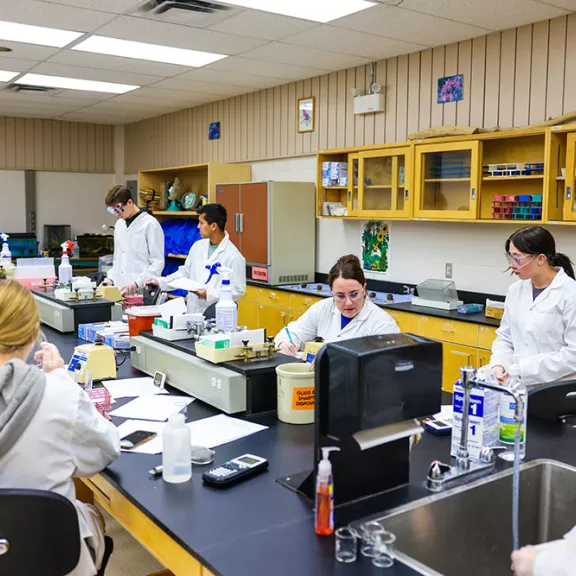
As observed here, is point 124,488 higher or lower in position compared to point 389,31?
lower

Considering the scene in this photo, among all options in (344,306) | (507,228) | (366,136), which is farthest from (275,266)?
(344,306)

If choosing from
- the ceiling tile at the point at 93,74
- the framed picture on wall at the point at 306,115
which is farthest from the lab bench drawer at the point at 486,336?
the ceiling tile at the point at 93,74

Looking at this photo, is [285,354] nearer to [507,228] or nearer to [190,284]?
[190,284]

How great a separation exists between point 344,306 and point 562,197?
1826mm

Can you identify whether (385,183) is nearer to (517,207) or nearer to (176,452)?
(517,207)

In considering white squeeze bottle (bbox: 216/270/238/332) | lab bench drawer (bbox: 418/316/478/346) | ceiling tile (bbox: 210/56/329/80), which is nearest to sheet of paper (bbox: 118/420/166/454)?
white squeeze bottle (bbox: 216/270/238/332)

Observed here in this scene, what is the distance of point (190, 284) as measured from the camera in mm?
3455

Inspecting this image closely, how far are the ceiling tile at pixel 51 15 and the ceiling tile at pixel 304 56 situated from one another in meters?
1.27

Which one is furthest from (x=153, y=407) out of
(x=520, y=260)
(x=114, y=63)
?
(x=114, y=63)

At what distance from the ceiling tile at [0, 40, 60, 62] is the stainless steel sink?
477cm

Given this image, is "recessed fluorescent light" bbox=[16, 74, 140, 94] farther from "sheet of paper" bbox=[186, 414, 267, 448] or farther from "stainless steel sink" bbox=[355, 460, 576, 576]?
"stainless steel sink" bbox=[355, 460, 576, 576]

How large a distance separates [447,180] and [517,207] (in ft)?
1.96

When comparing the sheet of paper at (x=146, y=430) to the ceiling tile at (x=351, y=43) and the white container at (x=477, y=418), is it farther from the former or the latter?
the ceiling tile at (x=351, y=43)

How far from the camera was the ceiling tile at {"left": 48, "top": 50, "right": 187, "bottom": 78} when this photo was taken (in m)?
5.33
